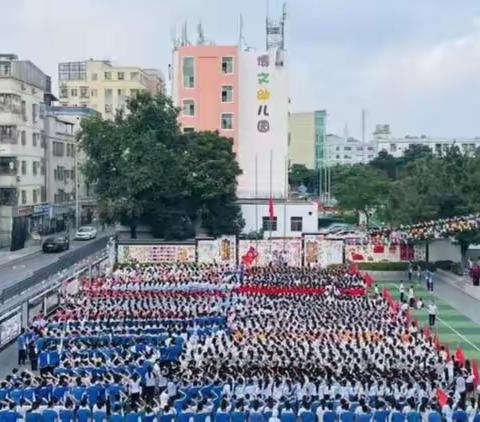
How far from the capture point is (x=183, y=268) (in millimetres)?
27359

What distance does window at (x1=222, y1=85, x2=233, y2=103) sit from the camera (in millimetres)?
42812

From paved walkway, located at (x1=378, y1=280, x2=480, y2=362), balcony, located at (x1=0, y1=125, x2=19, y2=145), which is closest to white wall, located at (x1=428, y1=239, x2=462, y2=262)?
paved walkway, located at (x1=378, y1=280, x2=480, y2=362)

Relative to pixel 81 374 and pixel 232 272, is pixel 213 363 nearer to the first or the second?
pixel 81 374

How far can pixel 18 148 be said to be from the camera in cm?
3919

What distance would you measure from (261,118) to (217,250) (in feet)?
44.3

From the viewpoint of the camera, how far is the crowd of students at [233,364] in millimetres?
12914

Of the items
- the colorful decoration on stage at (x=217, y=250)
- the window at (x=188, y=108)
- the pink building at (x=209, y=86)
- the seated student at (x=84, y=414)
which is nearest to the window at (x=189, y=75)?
the pink building at (x=209, y=86)

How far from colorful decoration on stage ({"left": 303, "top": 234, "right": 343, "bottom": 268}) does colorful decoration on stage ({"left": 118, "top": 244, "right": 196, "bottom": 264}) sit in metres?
4.20

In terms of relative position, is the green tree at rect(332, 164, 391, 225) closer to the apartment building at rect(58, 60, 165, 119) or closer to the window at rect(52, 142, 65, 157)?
the window at rect(52, 142, 65, 157)

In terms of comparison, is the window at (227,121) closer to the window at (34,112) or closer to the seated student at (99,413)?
the window at (34,112)

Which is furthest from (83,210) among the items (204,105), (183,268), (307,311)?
(307,311)

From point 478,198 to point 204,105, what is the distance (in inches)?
708

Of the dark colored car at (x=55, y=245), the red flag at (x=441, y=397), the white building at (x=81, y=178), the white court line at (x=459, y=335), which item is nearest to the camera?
the red flag at (x=441, y=397)

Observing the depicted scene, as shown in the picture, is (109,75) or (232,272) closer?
(232,272)
